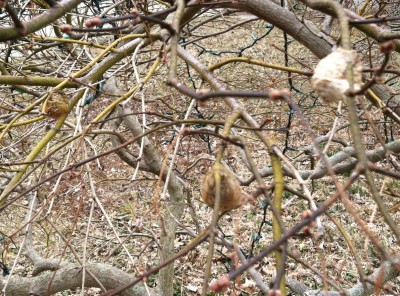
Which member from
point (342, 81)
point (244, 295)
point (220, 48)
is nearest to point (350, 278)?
point (244, 295)

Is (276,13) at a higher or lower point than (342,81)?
higher

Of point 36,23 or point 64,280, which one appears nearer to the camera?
point 36,23

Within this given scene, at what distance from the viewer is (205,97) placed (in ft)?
2.24

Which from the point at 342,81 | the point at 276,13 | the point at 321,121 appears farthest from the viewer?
the point at 321,121

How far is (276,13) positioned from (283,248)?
52.7 inches

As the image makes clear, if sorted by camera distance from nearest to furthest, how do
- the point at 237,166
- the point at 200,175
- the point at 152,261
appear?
the point at 152,261 → the point at 200,175 → the point at 237,166

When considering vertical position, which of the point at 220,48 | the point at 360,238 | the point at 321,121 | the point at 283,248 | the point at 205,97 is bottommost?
the point at 283,248

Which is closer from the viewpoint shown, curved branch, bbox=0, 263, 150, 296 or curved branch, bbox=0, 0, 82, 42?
curved branch, bbox=0, 0, 82, 42

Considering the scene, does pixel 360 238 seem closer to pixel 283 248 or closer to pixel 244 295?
pixel 244 295

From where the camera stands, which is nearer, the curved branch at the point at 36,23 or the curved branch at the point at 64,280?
the curved branch at the point at 36,23

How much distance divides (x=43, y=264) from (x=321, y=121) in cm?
480

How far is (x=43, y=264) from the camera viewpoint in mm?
2982

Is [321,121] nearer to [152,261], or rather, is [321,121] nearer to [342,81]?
[152,261]

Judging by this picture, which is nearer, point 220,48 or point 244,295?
point 244,295
